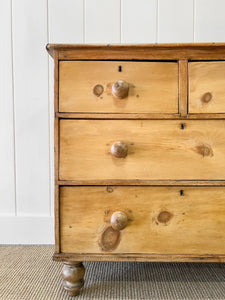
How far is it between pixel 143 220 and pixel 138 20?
955 millimetres

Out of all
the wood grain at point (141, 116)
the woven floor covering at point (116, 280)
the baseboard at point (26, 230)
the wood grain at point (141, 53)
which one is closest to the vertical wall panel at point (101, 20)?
the wood grain at point (141, 53)

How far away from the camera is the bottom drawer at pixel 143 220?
82cm

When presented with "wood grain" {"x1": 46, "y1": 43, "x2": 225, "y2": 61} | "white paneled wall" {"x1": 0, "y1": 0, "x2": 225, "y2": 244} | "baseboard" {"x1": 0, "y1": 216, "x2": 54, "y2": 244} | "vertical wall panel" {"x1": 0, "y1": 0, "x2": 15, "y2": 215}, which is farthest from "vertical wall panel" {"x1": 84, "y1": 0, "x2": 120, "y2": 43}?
"baseboard" {"x1": 0, "y1": 216, "x2": 54, "y2": 244}

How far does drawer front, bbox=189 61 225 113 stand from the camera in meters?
0.80

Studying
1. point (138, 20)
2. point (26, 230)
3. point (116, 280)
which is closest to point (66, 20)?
point (138, 20)

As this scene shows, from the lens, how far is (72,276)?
2.77 feet

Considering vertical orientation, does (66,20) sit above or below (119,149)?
above

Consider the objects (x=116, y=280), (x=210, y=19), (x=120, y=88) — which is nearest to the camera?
(x=120, y=88)

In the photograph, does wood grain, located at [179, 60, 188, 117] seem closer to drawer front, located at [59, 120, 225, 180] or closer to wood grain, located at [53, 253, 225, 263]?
drawer front, located at [59, 120, 225, 180]

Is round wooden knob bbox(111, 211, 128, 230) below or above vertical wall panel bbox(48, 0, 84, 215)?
below

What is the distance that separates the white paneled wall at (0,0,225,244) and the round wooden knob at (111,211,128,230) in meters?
0.59

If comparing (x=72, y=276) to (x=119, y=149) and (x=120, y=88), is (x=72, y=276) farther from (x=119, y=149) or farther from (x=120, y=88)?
(x=120, y=88)

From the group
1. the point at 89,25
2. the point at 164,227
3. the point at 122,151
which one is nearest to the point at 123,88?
the point at 122,151

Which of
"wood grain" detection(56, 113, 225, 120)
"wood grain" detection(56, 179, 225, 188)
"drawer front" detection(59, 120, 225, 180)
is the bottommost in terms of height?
"wood grain" detection(56, 179, 225, 188)
